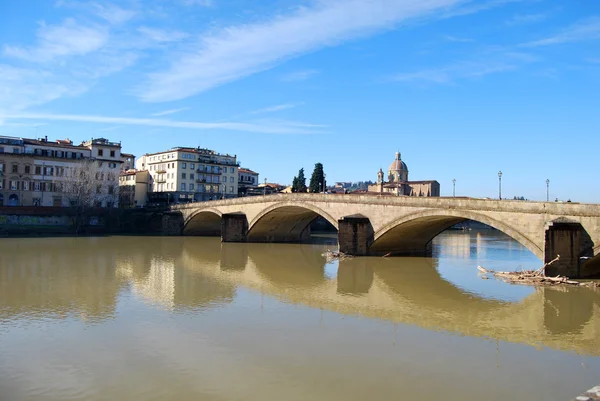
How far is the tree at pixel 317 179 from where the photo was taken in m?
78.4

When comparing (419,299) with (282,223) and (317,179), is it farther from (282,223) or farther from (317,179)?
(317,179)

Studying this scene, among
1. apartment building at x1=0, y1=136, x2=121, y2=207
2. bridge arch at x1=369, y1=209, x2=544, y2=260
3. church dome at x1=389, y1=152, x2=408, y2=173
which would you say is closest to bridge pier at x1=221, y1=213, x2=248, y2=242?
bridge arch at x1=369, y1=209, x2=544, y2=260

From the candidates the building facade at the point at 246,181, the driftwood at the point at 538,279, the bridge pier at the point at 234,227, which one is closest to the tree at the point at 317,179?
the building facade at the point at 246,181

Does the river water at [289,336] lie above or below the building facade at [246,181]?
below

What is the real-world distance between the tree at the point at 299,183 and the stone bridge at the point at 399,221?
23133 millimetres

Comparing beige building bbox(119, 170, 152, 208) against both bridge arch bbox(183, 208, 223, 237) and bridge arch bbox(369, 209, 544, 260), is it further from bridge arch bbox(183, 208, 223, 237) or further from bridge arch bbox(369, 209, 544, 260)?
bridge arch bbox(369, 209, 544, 260)

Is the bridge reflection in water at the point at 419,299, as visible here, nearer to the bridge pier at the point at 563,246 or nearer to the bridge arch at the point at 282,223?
the bridge pier at the point at 563,246

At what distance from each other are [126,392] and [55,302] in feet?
33.4

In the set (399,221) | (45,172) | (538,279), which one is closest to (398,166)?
(45,172)

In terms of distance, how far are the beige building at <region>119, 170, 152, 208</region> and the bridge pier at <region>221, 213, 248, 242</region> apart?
3731cm

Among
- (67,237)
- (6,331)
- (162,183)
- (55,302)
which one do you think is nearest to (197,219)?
(67,237)

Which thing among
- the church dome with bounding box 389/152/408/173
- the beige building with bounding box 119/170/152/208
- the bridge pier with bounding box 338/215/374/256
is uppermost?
the church dome with bounding box 389/152/408/173

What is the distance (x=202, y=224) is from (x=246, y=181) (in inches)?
1393

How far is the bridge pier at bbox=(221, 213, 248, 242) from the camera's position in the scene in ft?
163
